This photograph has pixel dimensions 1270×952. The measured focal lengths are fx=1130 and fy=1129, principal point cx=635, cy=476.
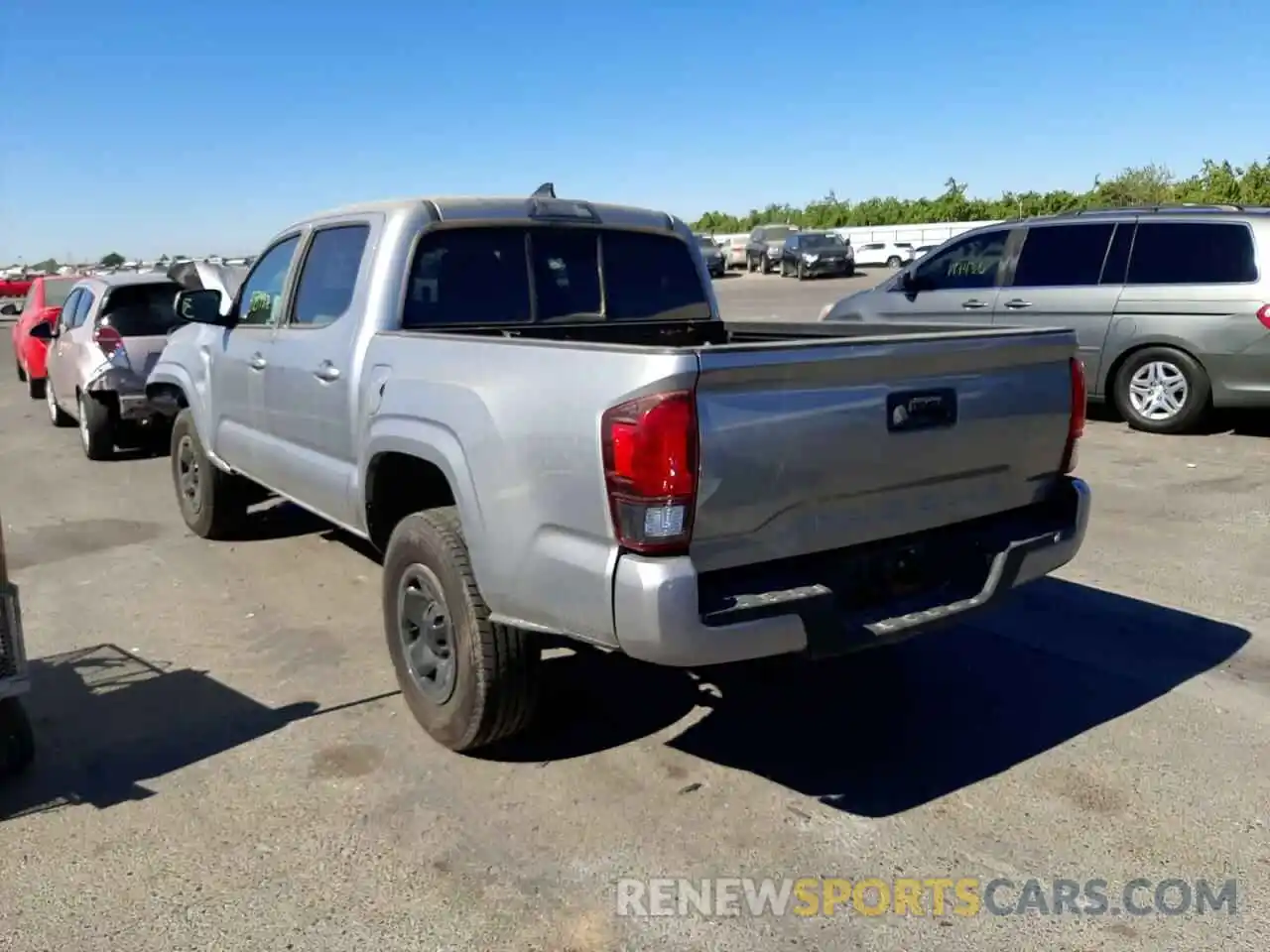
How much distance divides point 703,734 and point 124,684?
249 cm

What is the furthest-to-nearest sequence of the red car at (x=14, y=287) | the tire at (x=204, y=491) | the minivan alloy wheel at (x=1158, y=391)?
1. the red car at (x=14, y=287)
2. the minivan alloy wheel at (x=1158, y=391)
3. the tire at (x=204, y=491)

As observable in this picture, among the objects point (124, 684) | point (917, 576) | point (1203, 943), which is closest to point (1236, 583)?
point (917, 576)

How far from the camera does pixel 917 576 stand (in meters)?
3.71

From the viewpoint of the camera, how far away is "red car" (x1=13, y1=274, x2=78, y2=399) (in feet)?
46.0

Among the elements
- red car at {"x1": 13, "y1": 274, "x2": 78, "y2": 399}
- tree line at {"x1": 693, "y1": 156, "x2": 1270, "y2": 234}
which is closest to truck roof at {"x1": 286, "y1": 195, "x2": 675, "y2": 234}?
red car at {"x1": 13, "y1": 274, "x2": 78, "y2": 399}

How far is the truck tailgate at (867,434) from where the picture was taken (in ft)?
10.3

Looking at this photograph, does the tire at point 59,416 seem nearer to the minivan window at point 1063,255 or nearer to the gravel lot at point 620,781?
the gravel lot at point 620,781

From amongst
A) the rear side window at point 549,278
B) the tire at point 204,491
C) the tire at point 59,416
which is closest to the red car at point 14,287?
the tire at point 59,416

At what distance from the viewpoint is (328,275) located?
5172 millimetres

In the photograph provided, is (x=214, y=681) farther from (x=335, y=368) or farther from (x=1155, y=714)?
(x=1155, y=714)

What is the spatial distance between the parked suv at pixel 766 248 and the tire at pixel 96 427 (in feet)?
115

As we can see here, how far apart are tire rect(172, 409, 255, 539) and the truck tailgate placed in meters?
4.46

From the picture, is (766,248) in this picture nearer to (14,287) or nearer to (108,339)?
(14,287)

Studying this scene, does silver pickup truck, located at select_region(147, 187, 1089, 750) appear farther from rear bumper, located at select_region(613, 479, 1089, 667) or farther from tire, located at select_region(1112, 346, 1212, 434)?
tire, located at select_region(1112, 346, 1212, 434)
